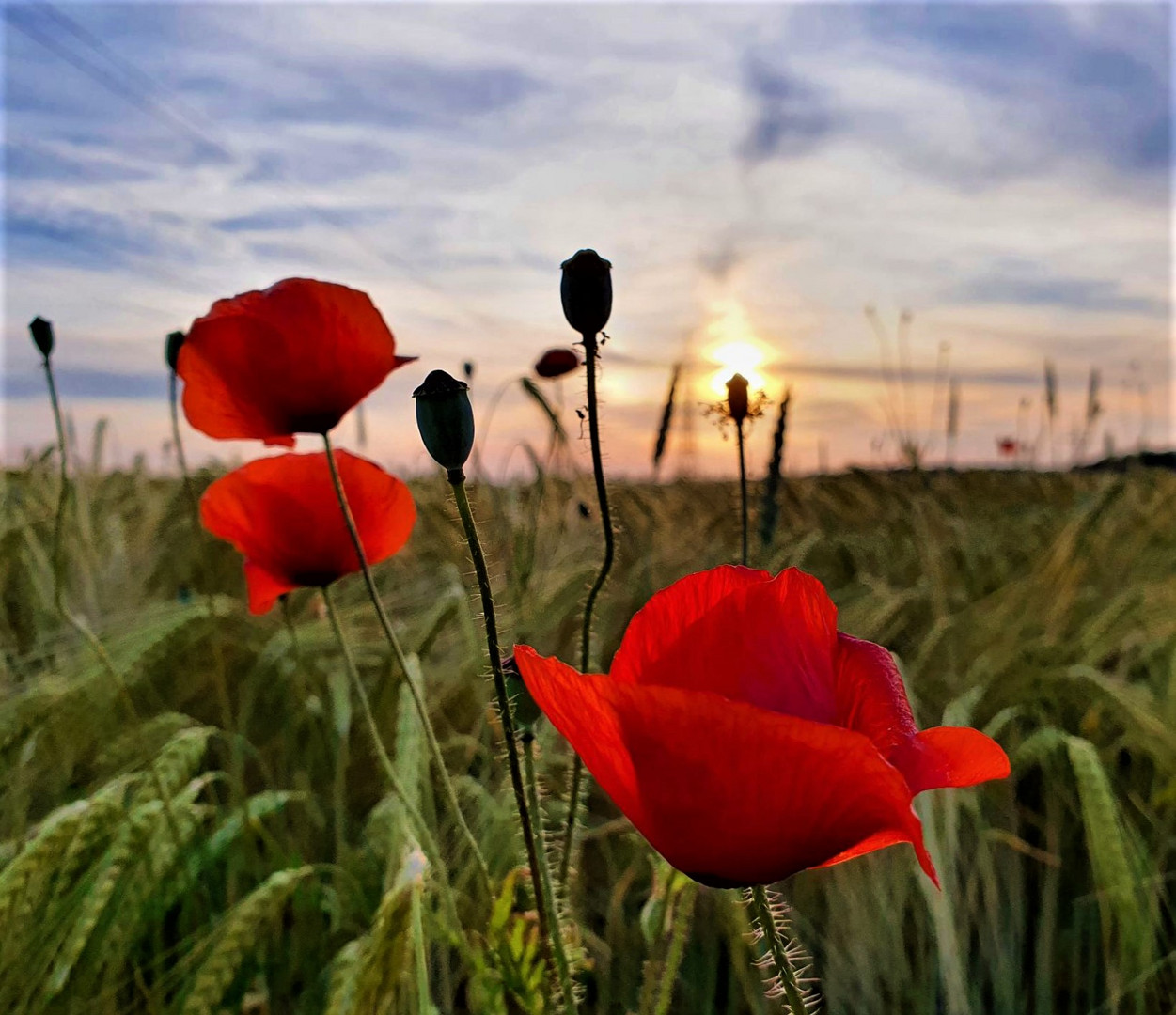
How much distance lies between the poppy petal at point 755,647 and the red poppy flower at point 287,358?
1.01 feet

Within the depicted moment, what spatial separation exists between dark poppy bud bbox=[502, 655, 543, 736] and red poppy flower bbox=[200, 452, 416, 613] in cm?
23

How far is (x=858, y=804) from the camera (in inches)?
12.8

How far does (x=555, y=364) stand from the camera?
4.20 feet

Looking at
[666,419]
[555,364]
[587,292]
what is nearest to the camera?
[587,292]

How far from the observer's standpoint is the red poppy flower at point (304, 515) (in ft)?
2.32

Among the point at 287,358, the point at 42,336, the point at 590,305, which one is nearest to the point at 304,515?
the point at 287,358

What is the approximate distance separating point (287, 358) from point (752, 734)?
0.43 metres

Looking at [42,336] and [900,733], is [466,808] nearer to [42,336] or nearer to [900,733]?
[42,336]

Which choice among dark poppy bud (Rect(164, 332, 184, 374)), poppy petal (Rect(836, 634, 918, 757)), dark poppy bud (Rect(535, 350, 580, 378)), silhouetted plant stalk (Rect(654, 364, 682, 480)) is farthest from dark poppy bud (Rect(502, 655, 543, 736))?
dark poppy bud (Rect(535, 350, 580, 378))

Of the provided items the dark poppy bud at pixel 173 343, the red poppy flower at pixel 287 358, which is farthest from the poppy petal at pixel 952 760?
the dark poppy bud at pixel 173 343

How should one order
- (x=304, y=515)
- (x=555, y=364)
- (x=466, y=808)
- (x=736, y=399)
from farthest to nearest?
1. (x=555, y=364)
2. (x=466, y=808)
3. (x=304, y=515)
4. (x=736, y=399)

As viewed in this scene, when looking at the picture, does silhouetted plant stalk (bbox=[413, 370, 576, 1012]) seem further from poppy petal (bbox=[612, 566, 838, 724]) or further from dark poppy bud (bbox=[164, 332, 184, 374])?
dark poppy bud (bbox=[164, 332, 184, 374])

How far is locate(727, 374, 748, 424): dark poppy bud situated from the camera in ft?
1.77

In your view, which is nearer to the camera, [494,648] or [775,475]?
[494,648]
